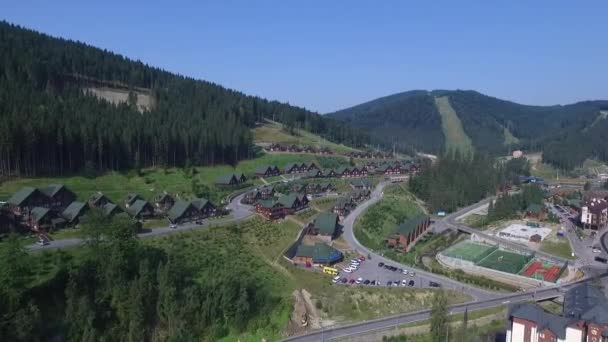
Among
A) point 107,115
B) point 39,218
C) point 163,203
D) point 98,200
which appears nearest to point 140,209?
point 163,203

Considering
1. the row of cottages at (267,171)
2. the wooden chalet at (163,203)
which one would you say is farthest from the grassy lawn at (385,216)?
the wooden chalet at (163,203)

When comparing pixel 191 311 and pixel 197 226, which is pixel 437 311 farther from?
pixel 197 226

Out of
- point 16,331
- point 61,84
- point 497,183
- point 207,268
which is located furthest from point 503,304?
point 61,84

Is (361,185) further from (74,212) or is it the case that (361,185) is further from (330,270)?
(74,212)

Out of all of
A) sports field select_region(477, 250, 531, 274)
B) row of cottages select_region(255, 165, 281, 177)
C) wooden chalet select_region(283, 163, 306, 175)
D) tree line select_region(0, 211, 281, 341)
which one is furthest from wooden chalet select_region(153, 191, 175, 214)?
sports field select_region(477, 250, 531, 274)

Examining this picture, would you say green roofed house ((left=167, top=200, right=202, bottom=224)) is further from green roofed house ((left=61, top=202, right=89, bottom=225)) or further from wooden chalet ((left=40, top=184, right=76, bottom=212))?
wooden chalet ((left=40, top=184, right=76, bottom=212))

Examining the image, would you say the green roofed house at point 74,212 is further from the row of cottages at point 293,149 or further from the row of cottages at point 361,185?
the row of cottages at point 293,149
